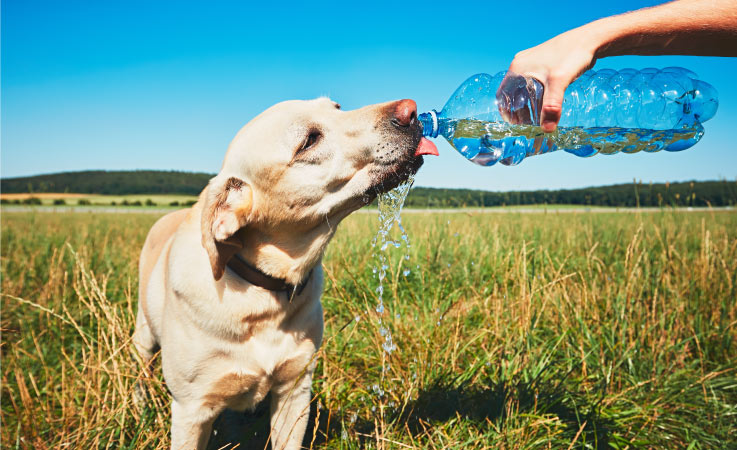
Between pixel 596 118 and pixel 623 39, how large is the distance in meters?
0.85

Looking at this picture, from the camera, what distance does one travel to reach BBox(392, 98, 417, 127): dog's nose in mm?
2004

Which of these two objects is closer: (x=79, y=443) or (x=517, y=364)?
(x=79, y=443)

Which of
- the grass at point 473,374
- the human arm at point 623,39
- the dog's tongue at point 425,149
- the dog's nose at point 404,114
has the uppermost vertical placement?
the human arm at point 623,39

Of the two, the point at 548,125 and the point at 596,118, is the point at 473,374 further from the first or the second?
the point at 548,125

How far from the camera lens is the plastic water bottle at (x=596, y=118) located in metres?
2.08

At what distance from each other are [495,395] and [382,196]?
1.36 metres

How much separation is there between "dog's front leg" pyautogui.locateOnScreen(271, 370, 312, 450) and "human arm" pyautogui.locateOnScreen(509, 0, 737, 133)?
175 cm

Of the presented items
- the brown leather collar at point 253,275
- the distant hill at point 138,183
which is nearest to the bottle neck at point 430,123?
the brown leather collar at point 253,275

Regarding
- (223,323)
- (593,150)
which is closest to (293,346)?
(223,323)

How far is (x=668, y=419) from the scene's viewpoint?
2.27 m

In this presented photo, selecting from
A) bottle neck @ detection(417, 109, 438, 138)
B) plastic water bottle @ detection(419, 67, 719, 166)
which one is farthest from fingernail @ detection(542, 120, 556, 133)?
bottle neck @ detection(417, 109, 438, 138)

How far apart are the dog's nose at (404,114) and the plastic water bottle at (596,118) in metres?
0.19

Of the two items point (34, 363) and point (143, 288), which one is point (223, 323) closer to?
point (143, 288)

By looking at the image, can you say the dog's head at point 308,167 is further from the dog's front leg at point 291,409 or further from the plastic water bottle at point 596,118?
the dog's front leg at point 291,409
